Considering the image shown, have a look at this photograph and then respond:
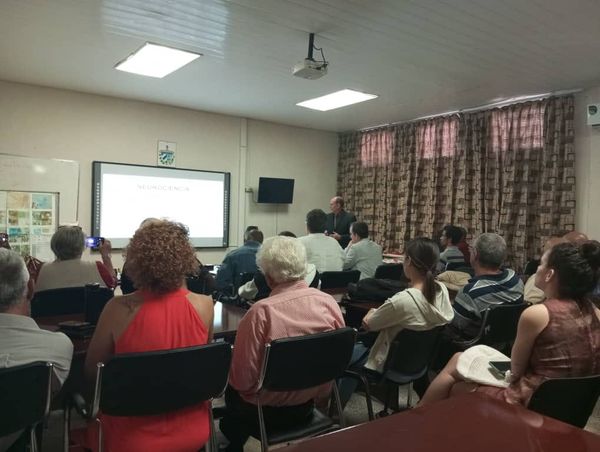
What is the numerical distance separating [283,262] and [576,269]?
1.18 m

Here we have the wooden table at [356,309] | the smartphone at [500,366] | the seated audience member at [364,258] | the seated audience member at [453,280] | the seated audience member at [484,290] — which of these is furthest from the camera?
the seated audience member at [364,258]

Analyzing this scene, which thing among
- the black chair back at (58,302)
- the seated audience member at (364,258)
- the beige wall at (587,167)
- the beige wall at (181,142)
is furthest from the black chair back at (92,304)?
the beige wall at (587,167)

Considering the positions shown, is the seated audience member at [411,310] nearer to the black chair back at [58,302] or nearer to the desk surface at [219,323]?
the desk surface at [219,323]

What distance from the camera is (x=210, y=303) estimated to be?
184 cm

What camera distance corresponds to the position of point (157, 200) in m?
6.51

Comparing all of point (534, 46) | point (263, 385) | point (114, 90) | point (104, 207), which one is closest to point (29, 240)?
point (104, 207)

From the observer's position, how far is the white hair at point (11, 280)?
5.36ft

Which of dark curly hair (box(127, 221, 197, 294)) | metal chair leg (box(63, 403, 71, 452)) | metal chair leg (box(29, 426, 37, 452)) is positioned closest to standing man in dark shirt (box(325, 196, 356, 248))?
dark curly hair (box(127, 221, 197, 294))

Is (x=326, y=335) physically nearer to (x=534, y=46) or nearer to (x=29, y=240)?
(x=534, y=46)

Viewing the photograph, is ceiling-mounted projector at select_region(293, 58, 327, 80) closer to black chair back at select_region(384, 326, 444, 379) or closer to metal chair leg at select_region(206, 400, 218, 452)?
black chair back at select_region(384, 326, 444, 379)

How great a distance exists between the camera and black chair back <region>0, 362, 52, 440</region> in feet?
4.59

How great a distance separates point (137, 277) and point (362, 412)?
2.09 meters

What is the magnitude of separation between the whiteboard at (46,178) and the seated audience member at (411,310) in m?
4.52

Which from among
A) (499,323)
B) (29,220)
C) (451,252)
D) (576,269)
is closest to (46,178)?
(29,220)
